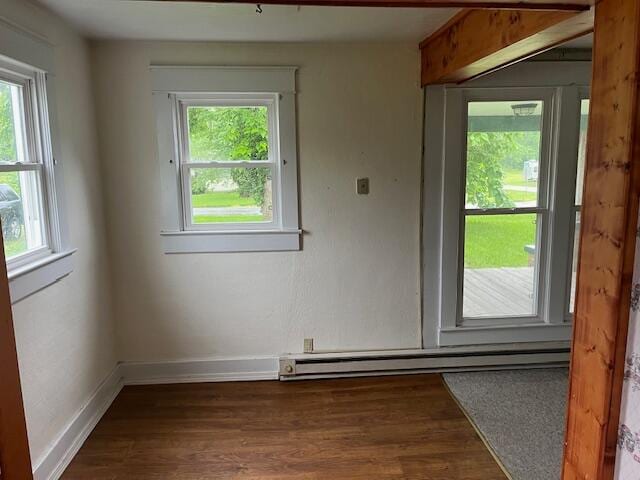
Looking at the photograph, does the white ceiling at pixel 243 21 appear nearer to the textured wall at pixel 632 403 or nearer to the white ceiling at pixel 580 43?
the white ceiling at pixel 580 43

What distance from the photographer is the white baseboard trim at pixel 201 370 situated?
3.21 meters

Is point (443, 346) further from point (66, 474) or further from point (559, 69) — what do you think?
point (66, 474)

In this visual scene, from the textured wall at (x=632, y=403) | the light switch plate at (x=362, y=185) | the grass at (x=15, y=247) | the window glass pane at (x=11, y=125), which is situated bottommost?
the textured wall at (x=632, y=403)

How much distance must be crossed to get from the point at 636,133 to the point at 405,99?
1951 mm

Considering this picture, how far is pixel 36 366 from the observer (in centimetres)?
214

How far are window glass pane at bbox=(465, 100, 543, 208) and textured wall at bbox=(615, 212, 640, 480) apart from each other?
6.52 feet

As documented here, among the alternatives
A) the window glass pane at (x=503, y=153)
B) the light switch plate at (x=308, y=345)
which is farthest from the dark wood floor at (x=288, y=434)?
the window glass pane at (x=503, y=153)

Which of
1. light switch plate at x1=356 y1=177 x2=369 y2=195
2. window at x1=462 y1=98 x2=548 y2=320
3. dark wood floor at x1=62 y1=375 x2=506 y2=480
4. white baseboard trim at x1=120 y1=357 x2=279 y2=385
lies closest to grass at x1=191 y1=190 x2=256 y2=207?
light switch plate at x1=356 y1=177 x2=369 y2=195

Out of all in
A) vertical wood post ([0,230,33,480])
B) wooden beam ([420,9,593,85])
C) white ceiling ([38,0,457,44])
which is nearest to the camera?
vertical wood post ([0,230,33,480])

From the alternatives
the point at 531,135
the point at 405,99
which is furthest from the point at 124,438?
the point at 531,135

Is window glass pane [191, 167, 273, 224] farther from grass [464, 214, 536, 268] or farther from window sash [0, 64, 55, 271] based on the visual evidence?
grass [464, 214, 536, 268]

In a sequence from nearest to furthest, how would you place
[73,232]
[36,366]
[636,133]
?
1. [636,133]
2. [36,366]
3. [73,232]

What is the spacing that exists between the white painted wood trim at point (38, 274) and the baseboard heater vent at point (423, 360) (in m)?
1.50

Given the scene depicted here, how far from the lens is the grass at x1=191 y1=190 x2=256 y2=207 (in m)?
3.12
